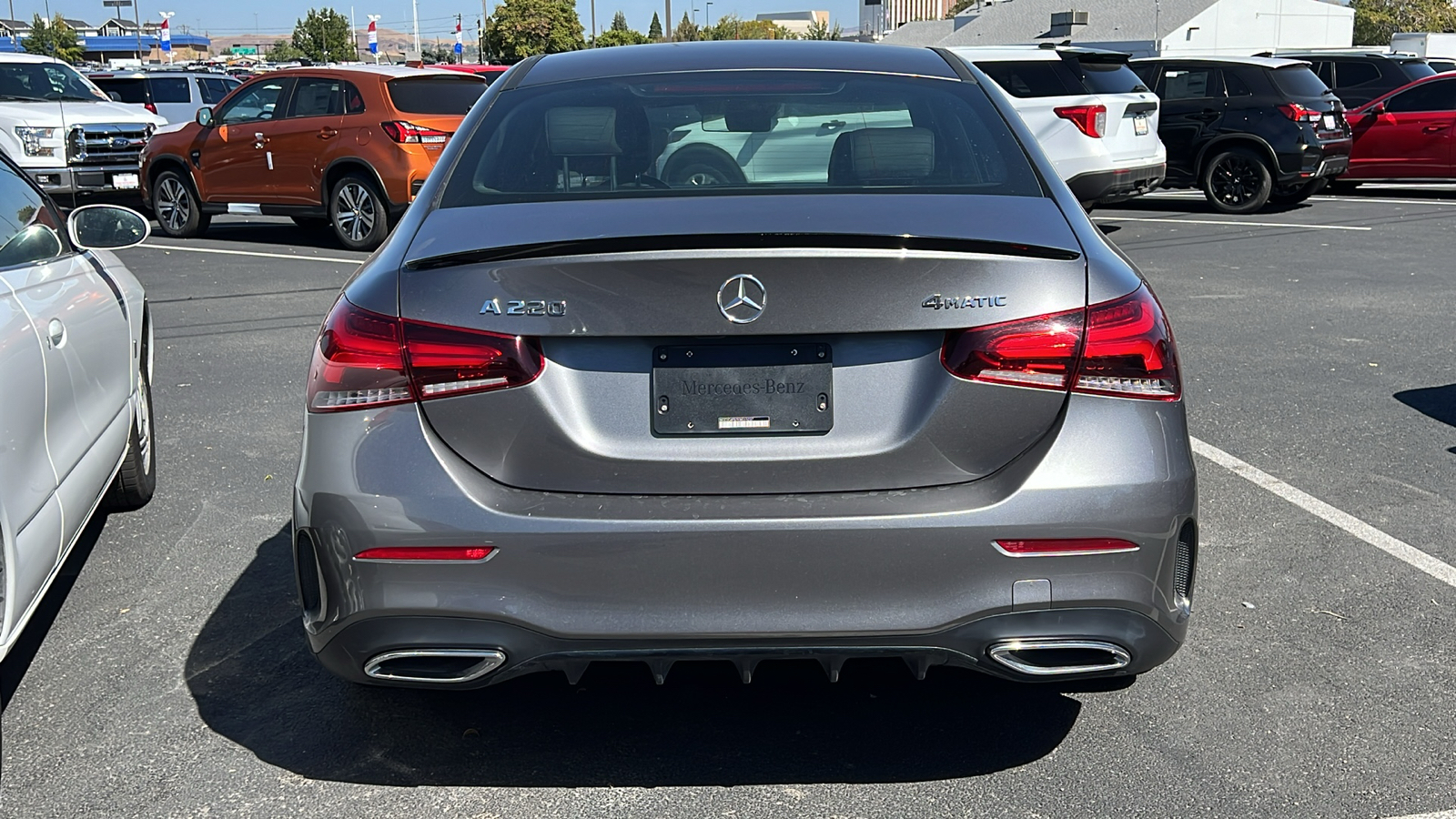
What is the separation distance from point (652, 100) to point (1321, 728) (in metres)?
2.29

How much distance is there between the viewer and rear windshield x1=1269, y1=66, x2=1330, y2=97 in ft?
52.1

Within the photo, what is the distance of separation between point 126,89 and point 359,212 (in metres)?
15.7

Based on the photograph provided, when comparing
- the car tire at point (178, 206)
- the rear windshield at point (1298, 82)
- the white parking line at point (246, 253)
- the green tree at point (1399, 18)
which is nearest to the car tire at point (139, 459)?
the white parking line at point (246, 253)

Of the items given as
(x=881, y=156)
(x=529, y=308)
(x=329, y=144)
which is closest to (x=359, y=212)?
(x=329, y=144)

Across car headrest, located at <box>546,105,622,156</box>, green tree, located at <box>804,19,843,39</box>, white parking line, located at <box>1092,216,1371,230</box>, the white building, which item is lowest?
white parking line, located at <box>1092,216,1371,230</box>

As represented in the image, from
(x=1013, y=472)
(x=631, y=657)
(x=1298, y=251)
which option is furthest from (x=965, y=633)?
(x=1298, y=251)

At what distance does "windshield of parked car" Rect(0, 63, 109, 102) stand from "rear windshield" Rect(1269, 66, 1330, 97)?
13.9 meters

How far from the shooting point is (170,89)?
88.7 ft

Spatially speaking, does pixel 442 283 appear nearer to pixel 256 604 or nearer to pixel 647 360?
pixel 647 360

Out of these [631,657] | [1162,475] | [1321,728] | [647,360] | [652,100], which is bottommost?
[1321,728]

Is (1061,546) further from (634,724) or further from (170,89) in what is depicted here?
(170,89)

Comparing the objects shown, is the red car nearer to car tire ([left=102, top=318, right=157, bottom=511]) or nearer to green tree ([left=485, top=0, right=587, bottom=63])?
car tire ([left=102, top=318, right=157, bottom=511])

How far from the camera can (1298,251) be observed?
12680 millimetres

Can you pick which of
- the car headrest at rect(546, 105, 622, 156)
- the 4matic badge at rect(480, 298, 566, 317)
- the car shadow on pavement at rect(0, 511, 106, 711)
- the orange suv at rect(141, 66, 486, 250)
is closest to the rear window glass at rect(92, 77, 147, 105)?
the orange suv at rect(141, 66, 486, 250)
